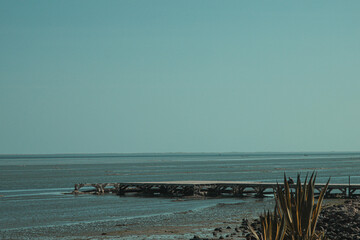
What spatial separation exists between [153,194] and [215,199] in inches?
289

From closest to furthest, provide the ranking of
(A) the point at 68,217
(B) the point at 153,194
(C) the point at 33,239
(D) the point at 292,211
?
(D) the point at 292,211
(C) the point at 33,239
(A) the point at 68,217
(B) the point at 153,194

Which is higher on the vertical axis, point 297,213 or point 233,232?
point 297,213

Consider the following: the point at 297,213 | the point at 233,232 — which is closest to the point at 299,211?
the point at 297,213

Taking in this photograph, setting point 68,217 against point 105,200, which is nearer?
point 68,217

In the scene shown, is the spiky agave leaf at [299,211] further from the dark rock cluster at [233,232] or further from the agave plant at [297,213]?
the dark rock cluster at [233,232]

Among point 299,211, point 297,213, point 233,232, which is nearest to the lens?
point 297,213

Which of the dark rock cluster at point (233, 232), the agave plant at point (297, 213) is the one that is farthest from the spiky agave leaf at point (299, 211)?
the dark rock cluster at point (233, 232)

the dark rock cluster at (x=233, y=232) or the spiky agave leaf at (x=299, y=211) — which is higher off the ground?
the spiky agave leaf at (x=299, y=211)

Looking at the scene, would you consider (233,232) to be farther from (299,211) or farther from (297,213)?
(297,213)

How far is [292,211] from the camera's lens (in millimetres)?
10742

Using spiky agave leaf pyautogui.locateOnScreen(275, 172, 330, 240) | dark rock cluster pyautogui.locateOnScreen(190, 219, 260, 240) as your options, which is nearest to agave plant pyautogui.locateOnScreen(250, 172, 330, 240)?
spiky agave leaf pyautogui.locateOnScreen(275, 172, 330, 240)

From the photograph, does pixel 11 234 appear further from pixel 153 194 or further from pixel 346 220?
pixel 153 194

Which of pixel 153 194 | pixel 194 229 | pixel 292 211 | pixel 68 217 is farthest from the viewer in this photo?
pixel 153 194

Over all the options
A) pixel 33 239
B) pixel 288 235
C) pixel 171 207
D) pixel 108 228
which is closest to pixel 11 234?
pixel 33 239
